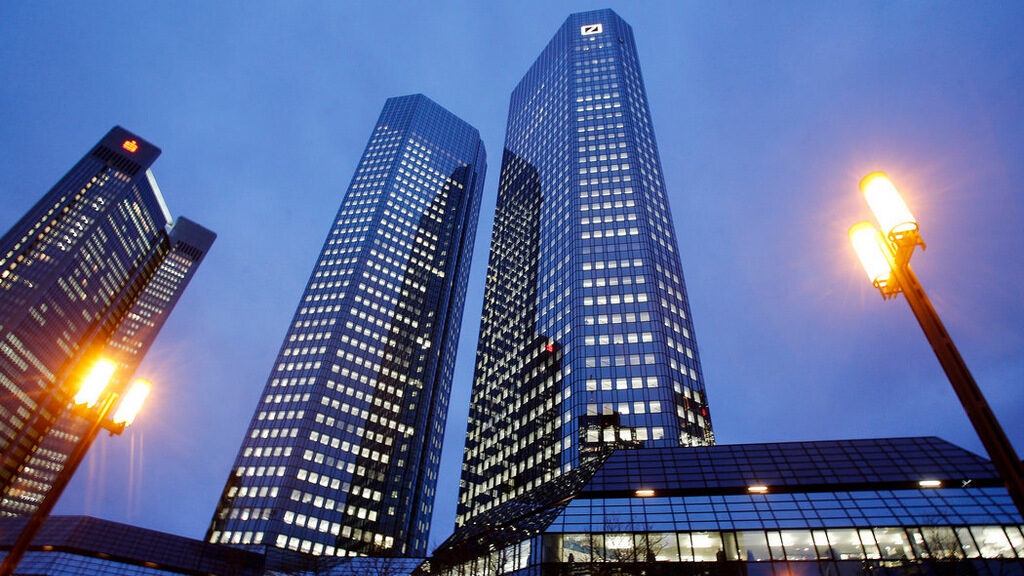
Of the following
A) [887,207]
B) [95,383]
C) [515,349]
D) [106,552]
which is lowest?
[106,552]

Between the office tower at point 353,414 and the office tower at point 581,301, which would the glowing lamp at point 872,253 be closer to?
the office tower at point 581,301

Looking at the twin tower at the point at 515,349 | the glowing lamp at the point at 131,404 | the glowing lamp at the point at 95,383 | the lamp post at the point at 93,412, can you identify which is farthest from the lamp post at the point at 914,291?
the twin tower at the point at 515,349

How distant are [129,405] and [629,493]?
49.9m

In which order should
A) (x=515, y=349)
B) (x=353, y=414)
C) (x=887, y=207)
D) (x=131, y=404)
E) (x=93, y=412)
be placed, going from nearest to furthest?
1. (x=887, y=207)
2. (x=93, y=412)
3. (x=131, y=404)
4. (x=515, y=349)
5. (x=353, y=414)

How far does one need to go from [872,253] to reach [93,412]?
2120 cm

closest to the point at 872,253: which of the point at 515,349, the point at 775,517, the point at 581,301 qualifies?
the point at 775,517

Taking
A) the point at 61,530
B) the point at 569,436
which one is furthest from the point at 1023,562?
the point at 61,530

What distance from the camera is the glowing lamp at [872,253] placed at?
382 inches

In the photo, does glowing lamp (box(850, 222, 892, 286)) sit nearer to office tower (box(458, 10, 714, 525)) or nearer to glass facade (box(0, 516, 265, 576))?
office tower (box(458, 10, 714, 525))

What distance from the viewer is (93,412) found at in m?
16.1

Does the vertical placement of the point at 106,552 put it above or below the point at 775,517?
below

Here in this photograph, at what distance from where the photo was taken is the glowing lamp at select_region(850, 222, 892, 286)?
382 inches

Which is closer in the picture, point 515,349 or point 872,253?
point 872,253

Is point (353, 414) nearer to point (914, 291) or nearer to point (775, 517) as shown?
point (775, 517)
